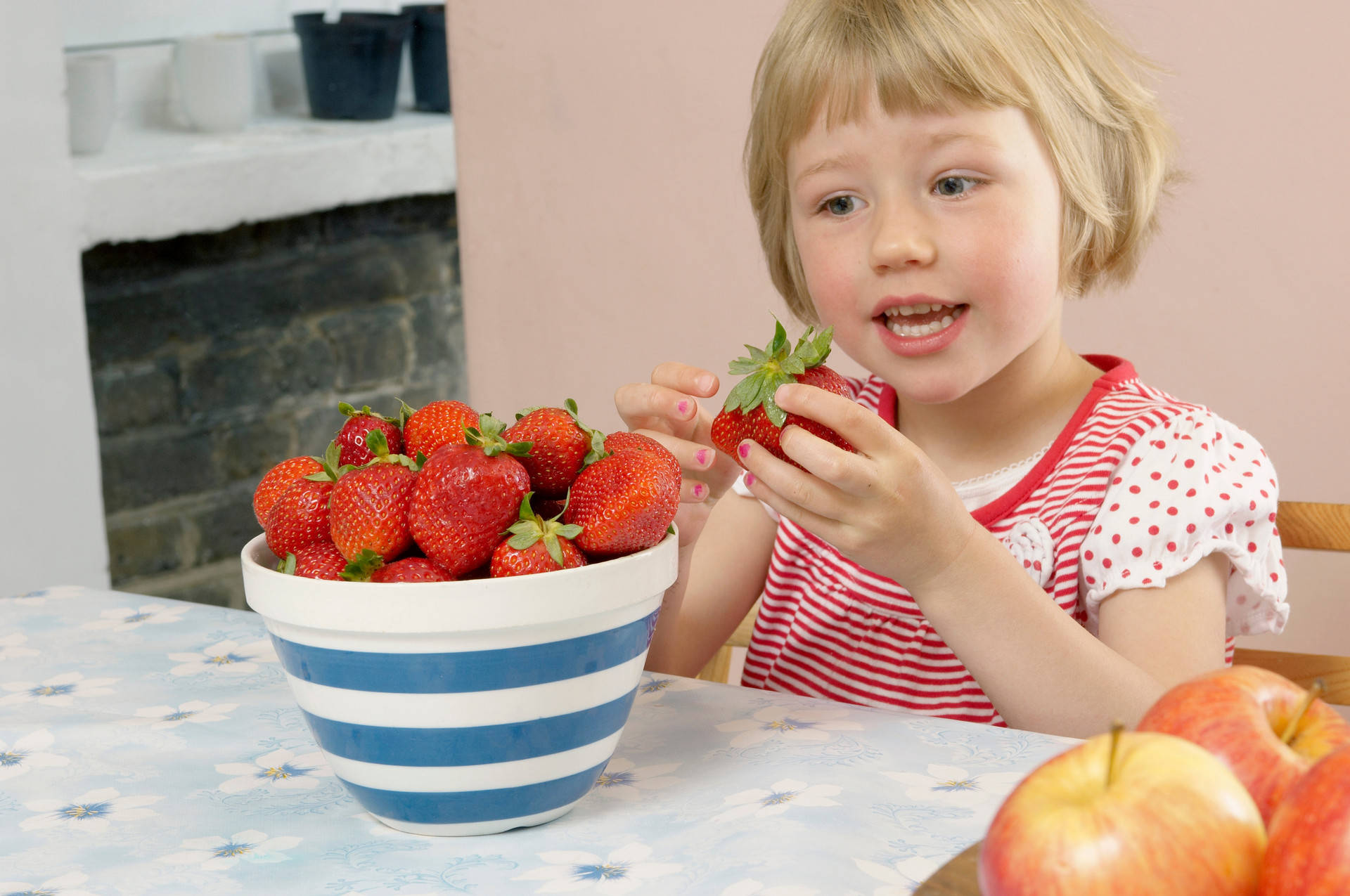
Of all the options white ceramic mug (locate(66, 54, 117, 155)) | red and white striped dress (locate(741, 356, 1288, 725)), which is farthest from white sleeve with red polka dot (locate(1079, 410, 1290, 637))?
white ceramic mug (locate(66, 54, 117, 155))

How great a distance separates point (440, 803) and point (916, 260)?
0.54m

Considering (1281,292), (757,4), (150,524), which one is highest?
(757,4)

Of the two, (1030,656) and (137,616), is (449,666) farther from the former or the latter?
(137,616)

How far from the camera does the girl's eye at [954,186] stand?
0.99 meters

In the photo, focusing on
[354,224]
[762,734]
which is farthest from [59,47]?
[762,734]

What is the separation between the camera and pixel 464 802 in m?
0.63

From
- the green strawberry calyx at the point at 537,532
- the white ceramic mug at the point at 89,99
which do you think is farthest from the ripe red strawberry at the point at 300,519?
the white ceramic mug at the point at 89,99

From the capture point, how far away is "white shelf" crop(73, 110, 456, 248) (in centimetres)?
239

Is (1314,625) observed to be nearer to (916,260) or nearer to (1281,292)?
(1281,292)

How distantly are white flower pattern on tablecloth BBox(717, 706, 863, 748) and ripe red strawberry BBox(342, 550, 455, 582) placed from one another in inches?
8.8

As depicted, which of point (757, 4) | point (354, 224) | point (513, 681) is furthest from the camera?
point (354, 224)

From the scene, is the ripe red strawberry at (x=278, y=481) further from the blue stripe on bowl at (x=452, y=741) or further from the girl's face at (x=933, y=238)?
the girl's face at (x=933, y=238)

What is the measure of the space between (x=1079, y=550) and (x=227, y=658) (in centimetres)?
63

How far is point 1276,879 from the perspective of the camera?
→ 36 cm
